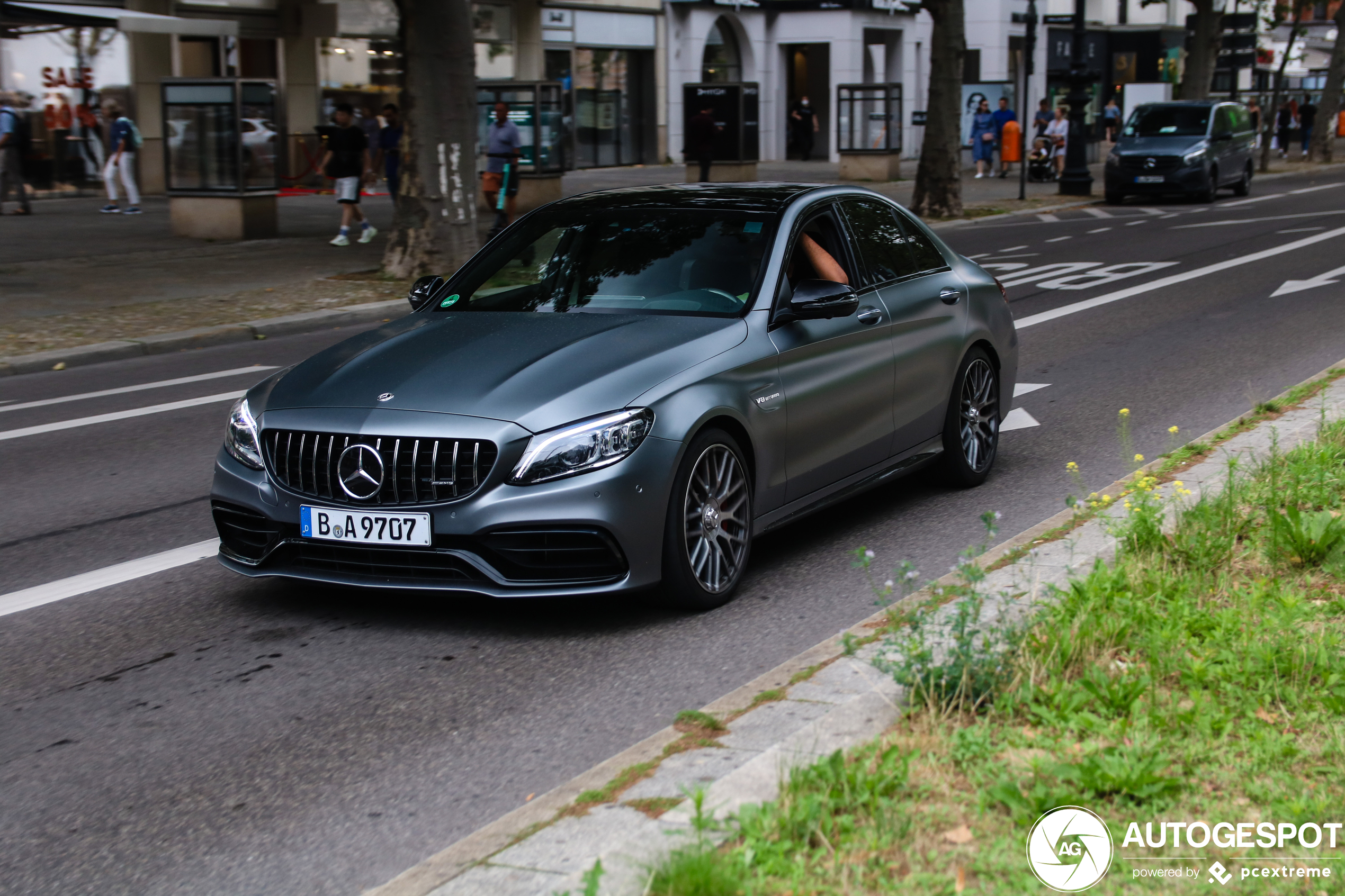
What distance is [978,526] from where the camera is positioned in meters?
6.90

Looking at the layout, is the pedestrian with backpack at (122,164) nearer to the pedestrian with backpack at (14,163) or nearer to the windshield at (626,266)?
the pedestrian with backpack at (14,163)

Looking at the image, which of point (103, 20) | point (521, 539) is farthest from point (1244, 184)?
point (521, 539)

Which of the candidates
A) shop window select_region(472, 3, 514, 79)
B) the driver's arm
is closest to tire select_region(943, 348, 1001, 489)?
the driver's arm

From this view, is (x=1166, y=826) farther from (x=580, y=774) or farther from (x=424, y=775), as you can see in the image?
(x=424, y=775)

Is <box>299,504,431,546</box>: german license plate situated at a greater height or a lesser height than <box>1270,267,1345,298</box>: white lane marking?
lesser

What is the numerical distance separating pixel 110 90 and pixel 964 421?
26.0 meters

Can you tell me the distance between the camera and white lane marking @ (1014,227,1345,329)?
14.4 metres

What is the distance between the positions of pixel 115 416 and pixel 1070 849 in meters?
8.50

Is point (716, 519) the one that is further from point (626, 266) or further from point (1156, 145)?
point (1156, 145)

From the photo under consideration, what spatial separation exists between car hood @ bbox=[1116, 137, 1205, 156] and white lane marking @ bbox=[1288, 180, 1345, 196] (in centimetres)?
345

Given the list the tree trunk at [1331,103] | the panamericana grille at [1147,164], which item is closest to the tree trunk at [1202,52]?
the tree trunk at [1331,103]

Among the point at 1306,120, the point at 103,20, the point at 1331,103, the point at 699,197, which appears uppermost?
the point at 103,20

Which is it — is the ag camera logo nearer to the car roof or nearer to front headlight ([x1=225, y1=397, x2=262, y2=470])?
front headlight ([x1=225, y1=397, x2=262, y2=470])

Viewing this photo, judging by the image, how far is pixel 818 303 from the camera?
19.9ft
